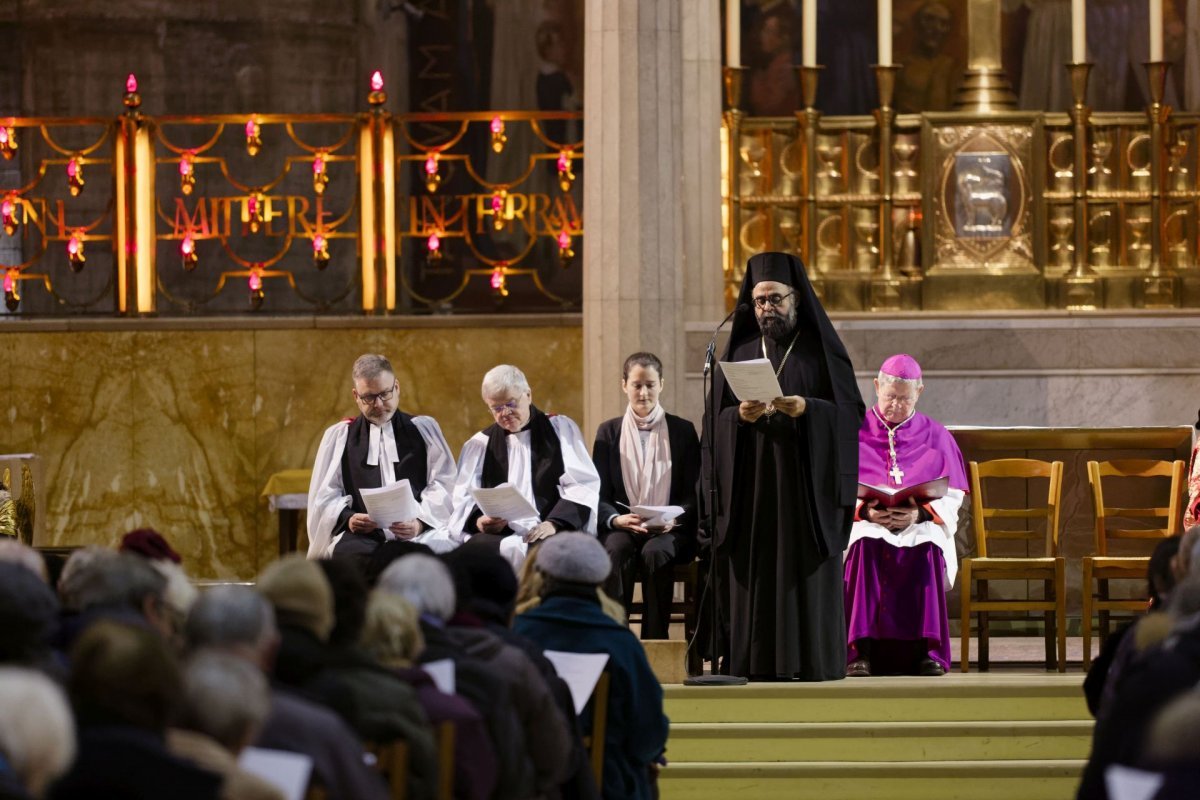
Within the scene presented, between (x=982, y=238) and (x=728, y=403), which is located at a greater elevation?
(x=982, y=238)

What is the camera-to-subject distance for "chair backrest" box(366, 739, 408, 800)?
4.94 metres

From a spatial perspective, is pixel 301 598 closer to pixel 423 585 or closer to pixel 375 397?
pixel 423 585

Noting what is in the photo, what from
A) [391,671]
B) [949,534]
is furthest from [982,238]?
[391,671]

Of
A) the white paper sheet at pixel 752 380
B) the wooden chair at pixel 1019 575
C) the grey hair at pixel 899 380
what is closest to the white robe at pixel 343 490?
the white paper sheet at pixel 752 380

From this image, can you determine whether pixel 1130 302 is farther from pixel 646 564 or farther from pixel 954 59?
pixel 646 564

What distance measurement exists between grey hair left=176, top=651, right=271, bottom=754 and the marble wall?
945 centimetres

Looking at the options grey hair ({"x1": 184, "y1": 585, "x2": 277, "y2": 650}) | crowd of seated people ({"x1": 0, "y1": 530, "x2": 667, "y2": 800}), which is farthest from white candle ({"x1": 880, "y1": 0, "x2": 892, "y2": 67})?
grey hair ({"x1": 184, "y1": 585, "x2": 277, "y2": 650})

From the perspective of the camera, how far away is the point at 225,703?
4223 millimetres

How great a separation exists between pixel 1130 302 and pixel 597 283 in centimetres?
362

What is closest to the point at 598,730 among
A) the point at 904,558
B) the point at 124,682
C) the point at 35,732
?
the point at 124,682

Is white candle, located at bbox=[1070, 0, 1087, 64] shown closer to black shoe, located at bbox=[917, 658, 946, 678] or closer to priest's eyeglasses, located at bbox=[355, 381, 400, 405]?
black shoe, located at bbox=[917, 658, 946, 678]

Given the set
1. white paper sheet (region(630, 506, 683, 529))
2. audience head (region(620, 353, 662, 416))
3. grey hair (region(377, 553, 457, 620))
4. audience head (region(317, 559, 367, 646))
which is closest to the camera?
audience head (region(317, 559, 367, 646))

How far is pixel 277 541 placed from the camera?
45.4 ft

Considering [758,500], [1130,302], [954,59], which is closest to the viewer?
[758,500]
